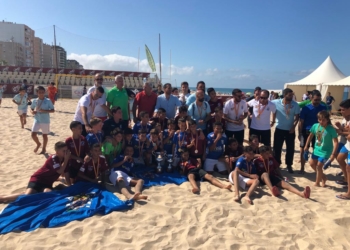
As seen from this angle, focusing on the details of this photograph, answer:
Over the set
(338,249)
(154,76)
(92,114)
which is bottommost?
(338,249)

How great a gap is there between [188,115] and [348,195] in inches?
128

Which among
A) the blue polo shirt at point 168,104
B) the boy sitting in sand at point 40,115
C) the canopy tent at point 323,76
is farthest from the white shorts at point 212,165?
the canopy tent at point 323,76

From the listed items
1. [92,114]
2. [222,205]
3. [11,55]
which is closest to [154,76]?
[92,114]

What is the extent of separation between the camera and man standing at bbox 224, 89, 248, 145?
5.75 m

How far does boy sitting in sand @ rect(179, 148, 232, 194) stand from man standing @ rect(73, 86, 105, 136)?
6.88 feet

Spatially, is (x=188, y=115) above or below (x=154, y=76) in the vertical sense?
below

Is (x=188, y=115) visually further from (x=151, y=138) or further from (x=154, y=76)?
(x=154, y=76)

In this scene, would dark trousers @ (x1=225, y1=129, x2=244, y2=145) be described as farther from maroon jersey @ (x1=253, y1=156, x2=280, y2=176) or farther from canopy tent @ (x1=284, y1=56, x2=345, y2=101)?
canopy tent @ (x1=284, y1=56, x2=345, y2=101)

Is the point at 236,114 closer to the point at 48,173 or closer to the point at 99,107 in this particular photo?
the point at 99,107

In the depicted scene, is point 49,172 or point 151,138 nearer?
point 49,172

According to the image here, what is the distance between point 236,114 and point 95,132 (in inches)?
118

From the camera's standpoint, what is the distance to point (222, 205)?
399 cm

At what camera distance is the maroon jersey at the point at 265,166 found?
4.80 meters

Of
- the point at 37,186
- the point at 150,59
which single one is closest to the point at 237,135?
the point at 37,186
